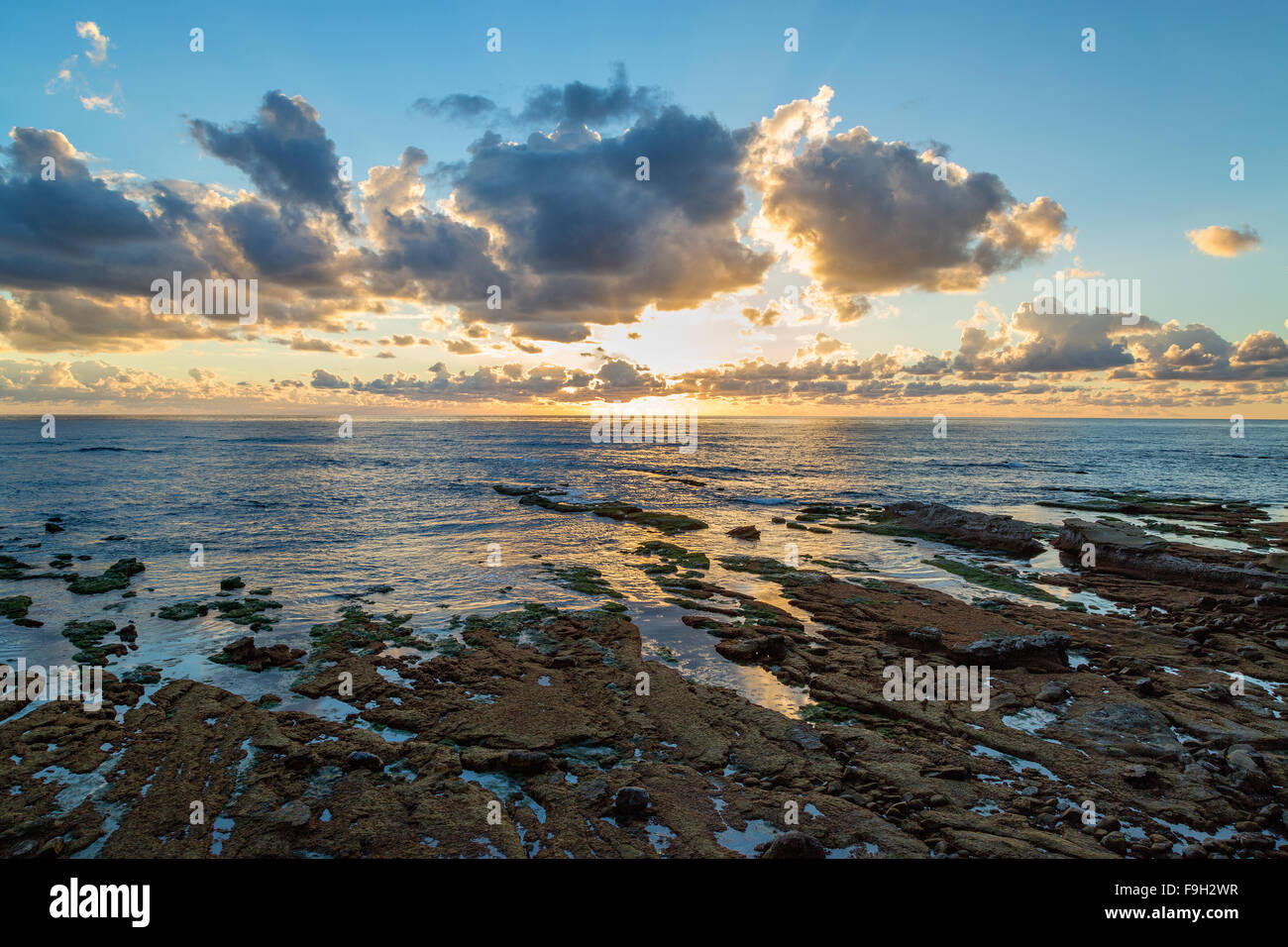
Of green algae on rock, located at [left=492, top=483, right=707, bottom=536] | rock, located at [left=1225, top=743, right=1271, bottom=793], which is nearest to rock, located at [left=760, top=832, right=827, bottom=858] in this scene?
rock, located at [left=1225, top=743, right=1271, bottom=793]

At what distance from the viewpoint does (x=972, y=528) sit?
87.4 feet

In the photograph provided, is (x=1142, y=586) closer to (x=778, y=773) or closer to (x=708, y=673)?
(x=708, y=673)

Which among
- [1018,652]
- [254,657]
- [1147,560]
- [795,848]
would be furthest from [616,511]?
[795,848]

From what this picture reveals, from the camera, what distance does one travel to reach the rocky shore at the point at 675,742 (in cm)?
682

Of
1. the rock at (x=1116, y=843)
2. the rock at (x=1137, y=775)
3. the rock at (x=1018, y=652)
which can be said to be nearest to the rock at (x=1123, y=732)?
the rock at (x=1137, y=775)

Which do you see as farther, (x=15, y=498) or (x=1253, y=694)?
(x=15, y=498)

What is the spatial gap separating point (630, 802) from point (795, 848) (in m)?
2.06

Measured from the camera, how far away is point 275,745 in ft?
Result: 28.3

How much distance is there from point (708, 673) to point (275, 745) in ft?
25.4

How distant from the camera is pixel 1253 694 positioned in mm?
10766

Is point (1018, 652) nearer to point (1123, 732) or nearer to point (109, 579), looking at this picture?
point (1123, 732)
